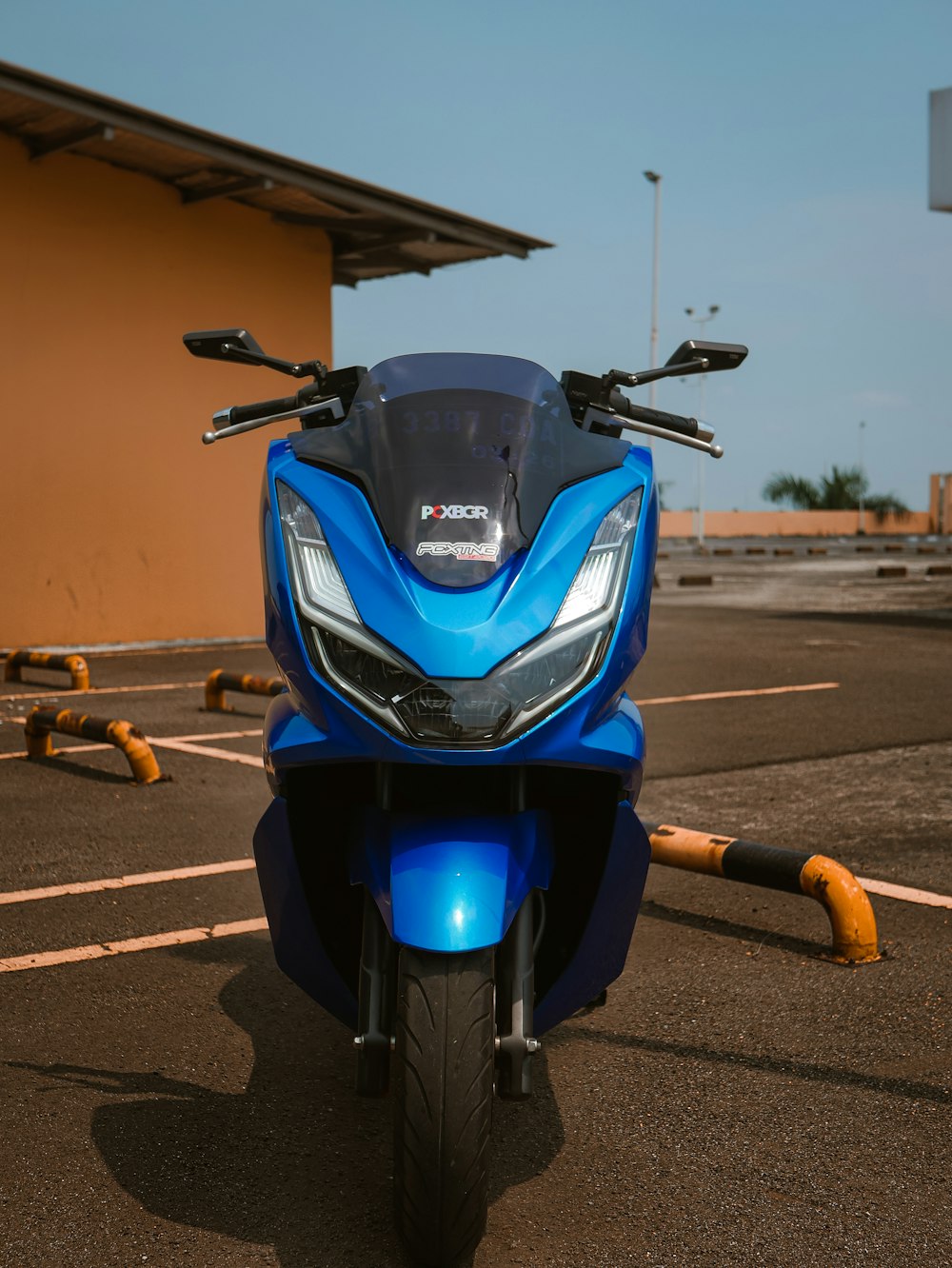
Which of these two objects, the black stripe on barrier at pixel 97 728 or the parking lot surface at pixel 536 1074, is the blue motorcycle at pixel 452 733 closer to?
the parking lot surface at pixel 536 1074

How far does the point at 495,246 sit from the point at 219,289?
3.29 metres

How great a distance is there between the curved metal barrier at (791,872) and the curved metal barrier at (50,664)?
20.5 feet

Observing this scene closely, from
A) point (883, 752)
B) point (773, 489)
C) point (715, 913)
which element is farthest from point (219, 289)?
point (773, 489)

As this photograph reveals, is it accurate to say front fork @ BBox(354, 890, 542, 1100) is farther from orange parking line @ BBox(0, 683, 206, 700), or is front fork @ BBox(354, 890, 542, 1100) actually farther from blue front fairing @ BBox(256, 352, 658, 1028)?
orange parking line @ BBox(0, 683, 206, 700)

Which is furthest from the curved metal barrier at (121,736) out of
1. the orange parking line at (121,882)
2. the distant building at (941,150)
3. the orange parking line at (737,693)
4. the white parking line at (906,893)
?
the distant building at (941,150)

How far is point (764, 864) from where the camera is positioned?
4.43m

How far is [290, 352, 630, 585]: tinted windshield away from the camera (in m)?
2.59

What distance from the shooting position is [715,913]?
4762 millimetres

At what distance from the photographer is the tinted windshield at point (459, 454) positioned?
259 centimetres

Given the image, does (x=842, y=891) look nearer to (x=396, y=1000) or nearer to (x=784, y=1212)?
(x=784, y=1212)

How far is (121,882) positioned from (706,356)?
2974 millimetres

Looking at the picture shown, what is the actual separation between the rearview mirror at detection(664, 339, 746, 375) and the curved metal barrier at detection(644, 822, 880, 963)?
133 cm

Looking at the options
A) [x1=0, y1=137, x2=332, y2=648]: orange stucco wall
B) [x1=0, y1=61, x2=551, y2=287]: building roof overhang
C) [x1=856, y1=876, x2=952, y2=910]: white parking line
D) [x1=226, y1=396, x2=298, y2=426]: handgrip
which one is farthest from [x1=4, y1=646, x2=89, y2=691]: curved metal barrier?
[x1=226, y1=396, x2=298, y2=426]: handgrip

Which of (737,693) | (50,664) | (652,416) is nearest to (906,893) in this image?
(652,416)
